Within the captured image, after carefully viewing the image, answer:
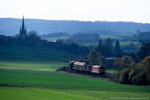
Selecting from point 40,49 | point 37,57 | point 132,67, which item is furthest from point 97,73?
point 40,49

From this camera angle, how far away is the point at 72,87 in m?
51.7

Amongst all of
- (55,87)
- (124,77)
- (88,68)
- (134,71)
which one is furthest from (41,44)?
(55,87)

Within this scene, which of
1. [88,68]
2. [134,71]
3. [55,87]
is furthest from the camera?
[88,68]

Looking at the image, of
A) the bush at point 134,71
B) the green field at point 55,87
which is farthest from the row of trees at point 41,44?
the bush at point 134,71

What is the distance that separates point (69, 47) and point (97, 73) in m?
65.1

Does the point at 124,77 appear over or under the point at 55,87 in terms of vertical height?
under

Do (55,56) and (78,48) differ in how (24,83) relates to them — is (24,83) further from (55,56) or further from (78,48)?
(78,48)

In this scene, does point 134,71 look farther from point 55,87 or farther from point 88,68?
point 55,87

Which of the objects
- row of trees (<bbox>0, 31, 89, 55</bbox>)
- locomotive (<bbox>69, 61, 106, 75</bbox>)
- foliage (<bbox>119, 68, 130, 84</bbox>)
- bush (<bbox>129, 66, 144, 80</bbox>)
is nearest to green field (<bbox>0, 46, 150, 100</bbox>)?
foliage (<bbox>119, 68, 130, 84</bbox>)

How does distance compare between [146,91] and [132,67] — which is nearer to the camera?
[146,91]

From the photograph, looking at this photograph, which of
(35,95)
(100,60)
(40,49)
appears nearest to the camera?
(35,95)

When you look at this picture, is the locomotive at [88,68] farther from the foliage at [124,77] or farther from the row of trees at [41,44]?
the row of trees at [41,44]

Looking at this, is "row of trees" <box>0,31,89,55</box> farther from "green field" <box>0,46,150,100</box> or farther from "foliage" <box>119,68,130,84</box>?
"foliage" <box>119,68,130,84</box>

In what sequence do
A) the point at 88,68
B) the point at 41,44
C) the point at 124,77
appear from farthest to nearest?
1. the point at 41,44
2. the point at 88,68
3. the point at 124,77
